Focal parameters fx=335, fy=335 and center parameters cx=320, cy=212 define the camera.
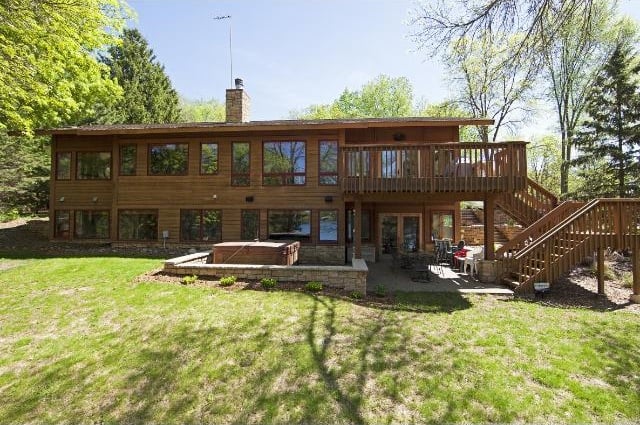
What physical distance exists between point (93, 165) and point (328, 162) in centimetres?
1034

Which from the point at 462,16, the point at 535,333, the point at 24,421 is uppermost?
the point at 462,16

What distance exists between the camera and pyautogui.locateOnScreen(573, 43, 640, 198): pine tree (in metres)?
12.4

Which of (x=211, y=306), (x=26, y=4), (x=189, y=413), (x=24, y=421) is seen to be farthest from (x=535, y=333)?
(x=26, y=4)

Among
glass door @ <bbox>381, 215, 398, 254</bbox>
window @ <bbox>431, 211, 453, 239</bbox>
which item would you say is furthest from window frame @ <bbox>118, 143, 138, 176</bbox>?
window @ <bbox>431, 211, 453, 239</bbox>

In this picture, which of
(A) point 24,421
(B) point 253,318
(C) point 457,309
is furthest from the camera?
(C) point 457,309

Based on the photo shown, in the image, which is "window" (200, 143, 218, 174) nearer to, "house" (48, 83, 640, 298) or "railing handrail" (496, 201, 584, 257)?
"house" (48, 83, 640, 298)

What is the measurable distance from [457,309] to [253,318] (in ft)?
13.4

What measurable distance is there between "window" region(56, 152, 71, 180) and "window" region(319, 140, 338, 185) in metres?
11.1

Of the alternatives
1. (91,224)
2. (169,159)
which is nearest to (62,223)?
(91,224)

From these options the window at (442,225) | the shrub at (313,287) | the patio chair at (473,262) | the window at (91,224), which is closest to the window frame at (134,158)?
the window at (91,224)

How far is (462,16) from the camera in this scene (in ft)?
20.7

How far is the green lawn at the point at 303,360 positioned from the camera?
3.69 metres

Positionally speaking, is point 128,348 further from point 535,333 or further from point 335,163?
point 335,163

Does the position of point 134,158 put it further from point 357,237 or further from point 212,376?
point 212,376
